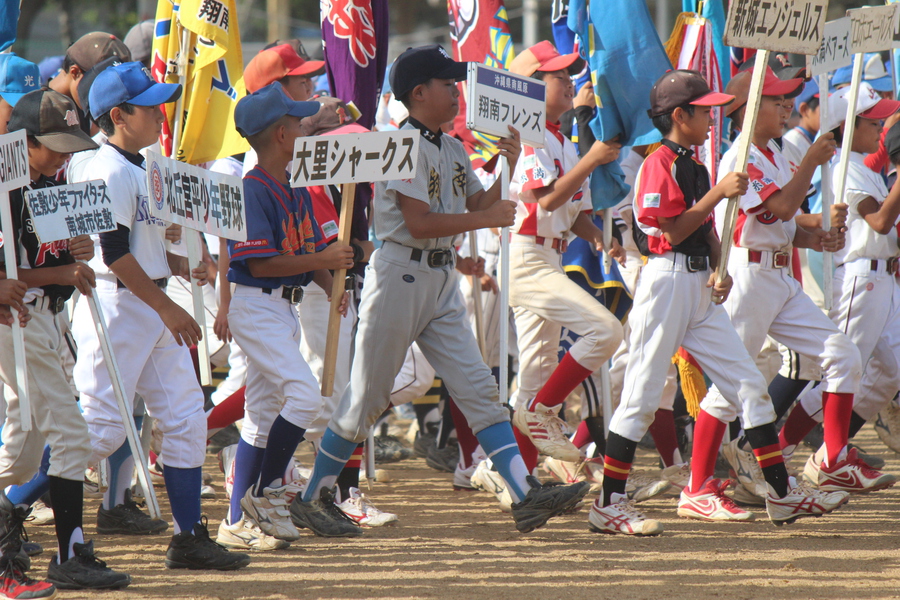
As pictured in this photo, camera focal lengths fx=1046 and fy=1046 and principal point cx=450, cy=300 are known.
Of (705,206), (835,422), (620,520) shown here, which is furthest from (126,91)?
(835,422)

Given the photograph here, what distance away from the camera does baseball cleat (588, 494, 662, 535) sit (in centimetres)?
515

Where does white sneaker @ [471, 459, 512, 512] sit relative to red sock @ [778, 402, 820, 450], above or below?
below

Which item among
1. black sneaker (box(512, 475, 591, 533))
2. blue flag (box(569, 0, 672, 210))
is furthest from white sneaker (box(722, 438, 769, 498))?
black sneaker (box(512, 475, 591, 533))

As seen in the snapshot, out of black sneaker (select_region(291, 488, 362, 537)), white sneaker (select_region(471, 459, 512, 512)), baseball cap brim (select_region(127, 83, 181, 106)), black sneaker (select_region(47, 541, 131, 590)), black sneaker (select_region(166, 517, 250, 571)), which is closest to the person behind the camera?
black sneaker (select_region(47, 541, 131, 590))

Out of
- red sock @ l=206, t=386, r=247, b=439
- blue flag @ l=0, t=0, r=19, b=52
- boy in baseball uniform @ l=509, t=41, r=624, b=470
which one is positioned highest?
blue flag @ l=0, t=0, r=19, b=52

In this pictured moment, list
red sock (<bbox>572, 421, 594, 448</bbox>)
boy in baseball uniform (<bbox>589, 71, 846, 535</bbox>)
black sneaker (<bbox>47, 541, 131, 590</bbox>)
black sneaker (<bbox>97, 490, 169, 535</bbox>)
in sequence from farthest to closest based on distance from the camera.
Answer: red sock (<bbox>572, 421, 594, 448</bbox>)
black sneaker (<bbox>97, 490, 169, 535</bbox>)
boy in baseball uniform (<bbox>589, 71, 846, 535</bbox>)
black sneaker (<bbox>47, 541, 131, 590</bbox>)

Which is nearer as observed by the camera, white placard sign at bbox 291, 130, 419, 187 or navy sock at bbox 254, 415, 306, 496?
white placard sign at bbox 291, 130, 419, 187

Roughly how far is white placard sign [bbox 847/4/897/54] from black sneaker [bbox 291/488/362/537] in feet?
13.2

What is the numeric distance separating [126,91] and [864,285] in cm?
437

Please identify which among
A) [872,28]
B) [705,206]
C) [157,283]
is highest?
[872,28]

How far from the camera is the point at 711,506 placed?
220 inches

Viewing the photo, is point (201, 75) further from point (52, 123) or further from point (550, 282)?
point (550, 282)

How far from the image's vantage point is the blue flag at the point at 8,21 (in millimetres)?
5449

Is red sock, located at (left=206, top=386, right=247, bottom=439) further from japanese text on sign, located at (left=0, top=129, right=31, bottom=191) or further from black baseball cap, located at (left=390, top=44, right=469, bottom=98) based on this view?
japanese text on sign, located at (left=0, top=129, right=31, bottom=191)
